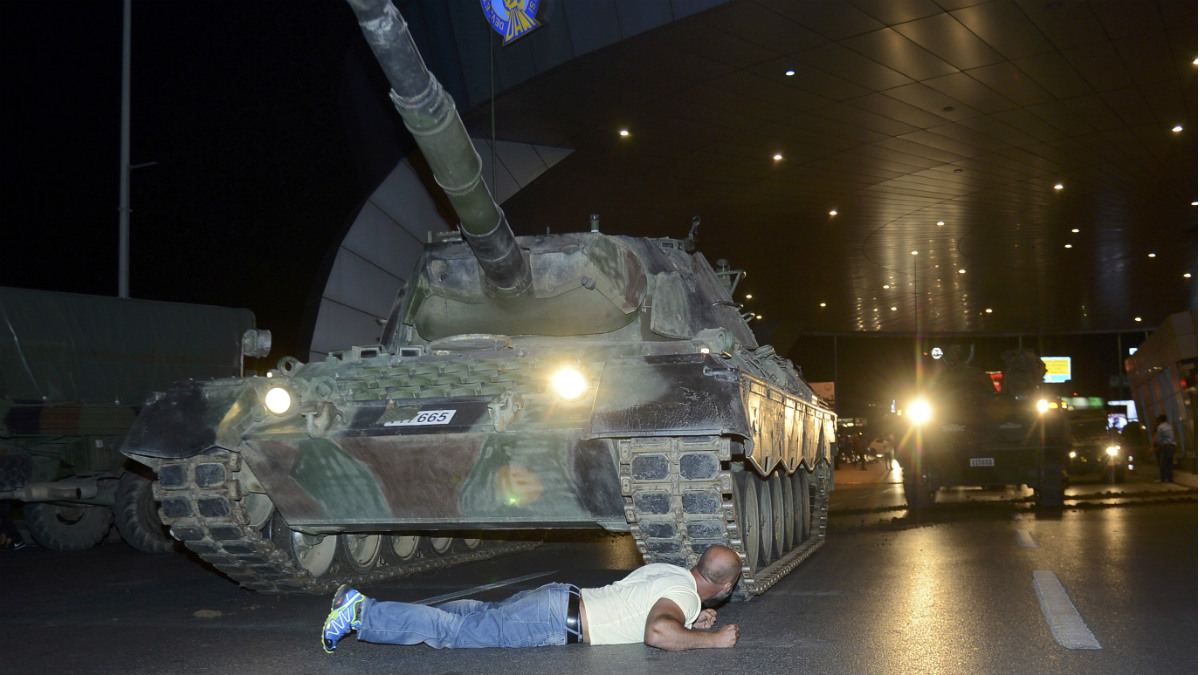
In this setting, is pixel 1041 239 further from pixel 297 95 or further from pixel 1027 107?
pixel 297 95

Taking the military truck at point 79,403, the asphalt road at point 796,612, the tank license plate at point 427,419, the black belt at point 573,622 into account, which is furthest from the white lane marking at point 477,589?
the military truck at point 79,403

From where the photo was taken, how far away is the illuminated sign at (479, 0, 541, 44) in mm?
16312

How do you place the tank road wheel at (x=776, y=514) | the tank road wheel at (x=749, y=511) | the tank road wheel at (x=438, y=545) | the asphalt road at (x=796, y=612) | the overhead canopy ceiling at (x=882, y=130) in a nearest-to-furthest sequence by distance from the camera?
the asphalt road at (x=796, y=612) < the tank road wheel at (x=749, y=511) < the tank road wheel at (x=776, y=514) < the tank road wheel at (x=438, y=545) < the overhead canopy ceiling at (x=882, y=130)

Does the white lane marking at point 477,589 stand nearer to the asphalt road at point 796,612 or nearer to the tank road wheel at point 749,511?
the asphalt road at point 796,612

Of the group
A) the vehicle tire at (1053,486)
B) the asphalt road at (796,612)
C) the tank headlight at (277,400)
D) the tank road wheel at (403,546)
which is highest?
the tank headlight at (277,400)

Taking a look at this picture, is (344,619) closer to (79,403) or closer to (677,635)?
(677,635)

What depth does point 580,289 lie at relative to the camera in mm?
8383

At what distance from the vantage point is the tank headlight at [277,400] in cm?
739

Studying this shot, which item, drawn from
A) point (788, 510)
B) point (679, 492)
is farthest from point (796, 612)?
point (788, 510)

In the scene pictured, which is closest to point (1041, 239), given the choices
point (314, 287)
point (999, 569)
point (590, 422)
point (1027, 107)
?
point (1027, 107)

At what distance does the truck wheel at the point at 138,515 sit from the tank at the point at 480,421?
12.6 feet

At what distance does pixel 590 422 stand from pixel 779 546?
3566mm

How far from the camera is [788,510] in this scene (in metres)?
10.2

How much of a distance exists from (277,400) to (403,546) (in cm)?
282
